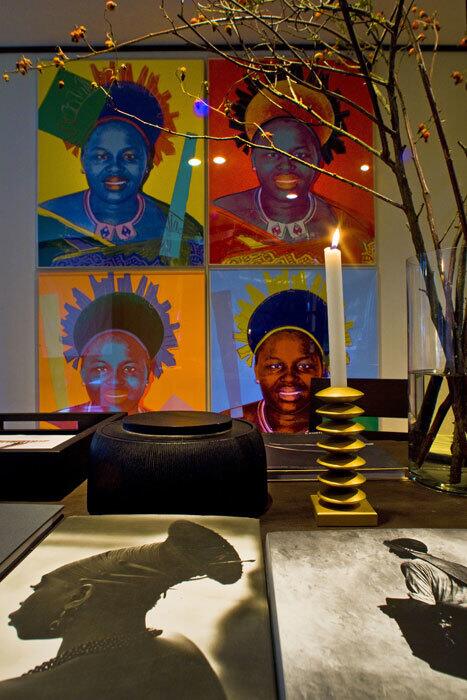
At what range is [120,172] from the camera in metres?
2.10

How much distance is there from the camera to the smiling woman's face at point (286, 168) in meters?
2.09

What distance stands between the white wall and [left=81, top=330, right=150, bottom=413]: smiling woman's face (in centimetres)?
28

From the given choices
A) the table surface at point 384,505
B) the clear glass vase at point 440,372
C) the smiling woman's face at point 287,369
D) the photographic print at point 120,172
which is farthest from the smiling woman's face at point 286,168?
the table surface at point 384,505

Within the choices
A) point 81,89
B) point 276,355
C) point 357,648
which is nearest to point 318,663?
point 357,648

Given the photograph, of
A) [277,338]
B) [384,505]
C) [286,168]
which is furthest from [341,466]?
[286,168]

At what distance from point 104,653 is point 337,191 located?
6.94 feet

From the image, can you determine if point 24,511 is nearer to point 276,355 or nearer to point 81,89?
point 276,355

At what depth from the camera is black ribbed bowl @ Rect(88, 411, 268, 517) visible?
1.48 ft

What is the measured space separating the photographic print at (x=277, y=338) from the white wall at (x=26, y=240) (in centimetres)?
10

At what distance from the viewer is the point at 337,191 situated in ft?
6.86

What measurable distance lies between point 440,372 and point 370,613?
350 millimetres

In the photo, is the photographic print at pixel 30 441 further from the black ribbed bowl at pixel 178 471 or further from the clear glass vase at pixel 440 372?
the clear glass vase at pixel 440 372

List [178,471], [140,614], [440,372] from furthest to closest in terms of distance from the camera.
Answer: [440,372]
[178,471]
[140,614]

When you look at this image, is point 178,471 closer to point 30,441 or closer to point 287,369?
point 30,441
